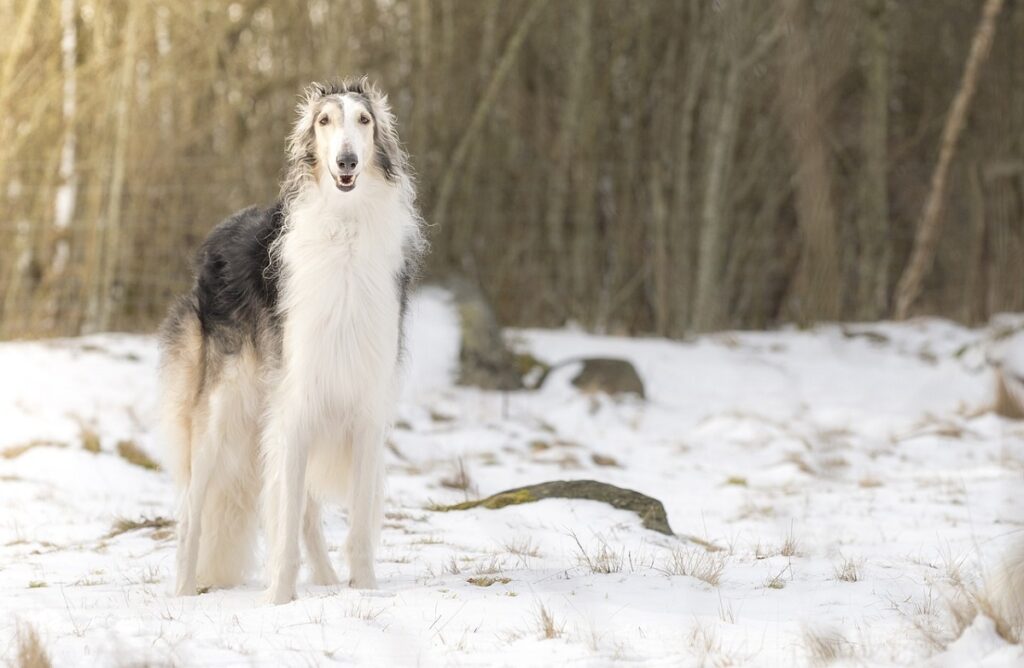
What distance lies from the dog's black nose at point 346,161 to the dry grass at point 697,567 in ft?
6.30

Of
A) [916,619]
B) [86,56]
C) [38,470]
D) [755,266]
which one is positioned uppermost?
[86,56]

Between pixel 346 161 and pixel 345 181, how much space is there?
0.09 metres

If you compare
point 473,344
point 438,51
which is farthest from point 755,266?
point 473,344

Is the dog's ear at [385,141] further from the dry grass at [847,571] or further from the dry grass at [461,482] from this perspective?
the dry grass at [461,482]

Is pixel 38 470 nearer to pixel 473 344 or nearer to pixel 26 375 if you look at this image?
pixel 26 375

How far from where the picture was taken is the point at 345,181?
4.24m

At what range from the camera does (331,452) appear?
14.9 ft

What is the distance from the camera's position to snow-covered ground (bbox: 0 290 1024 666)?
3445mm

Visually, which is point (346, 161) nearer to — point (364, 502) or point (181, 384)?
point (364, 502)

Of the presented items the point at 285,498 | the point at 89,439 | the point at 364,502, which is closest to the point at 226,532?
the point at 285,498

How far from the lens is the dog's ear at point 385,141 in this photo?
4.43 metres

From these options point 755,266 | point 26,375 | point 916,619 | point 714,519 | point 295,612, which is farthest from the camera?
point 755,266

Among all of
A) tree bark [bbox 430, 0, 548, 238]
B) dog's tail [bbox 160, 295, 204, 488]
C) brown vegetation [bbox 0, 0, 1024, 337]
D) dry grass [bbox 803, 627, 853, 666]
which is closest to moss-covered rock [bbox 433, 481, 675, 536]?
dog's tail [bbox 160, 295, 204, 488]

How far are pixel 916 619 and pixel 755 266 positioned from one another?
1272cm
